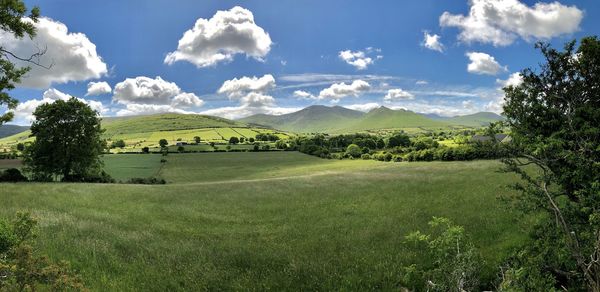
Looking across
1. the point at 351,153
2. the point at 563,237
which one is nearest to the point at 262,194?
the point at 563,237

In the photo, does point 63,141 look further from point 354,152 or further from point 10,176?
point 354,152

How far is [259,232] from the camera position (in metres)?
20.7

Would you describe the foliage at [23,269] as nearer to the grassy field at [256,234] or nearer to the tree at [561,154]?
the grassy field at [256,234]

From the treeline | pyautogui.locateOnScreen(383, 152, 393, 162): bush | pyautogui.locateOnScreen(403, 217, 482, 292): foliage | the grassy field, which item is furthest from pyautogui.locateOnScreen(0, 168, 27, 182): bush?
pyautogui.locateOnScreen(383, 152, 393, 162): bush

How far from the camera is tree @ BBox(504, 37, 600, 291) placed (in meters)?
10.5

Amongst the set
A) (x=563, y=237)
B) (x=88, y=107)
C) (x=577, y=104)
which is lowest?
(x=563, y=237)

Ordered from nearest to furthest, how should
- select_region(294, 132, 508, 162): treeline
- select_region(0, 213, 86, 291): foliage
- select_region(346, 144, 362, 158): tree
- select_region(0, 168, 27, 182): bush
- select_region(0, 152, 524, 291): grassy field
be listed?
select_region(0, 213, 86, 291): foliage
select_region(0, 152, 524, 291): grassy field
select_region(294, 132, 508, 162): treeline
select_region(0, 168, 27, 182): bush
select_region(346, 144, 362, 158): tree

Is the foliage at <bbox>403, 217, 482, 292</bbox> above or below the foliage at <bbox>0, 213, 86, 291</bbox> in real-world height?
below

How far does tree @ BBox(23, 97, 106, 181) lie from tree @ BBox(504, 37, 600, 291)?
65.2 meters

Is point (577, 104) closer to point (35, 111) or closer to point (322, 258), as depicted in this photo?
point (322, 258)

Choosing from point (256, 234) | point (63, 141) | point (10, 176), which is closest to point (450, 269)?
point (256, 234)

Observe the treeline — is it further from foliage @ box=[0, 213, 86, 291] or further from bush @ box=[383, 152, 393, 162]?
foliage @ box=[0, 213, 86, 291]

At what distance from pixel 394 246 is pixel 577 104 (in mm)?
9187

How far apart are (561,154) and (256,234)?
15144 mm
